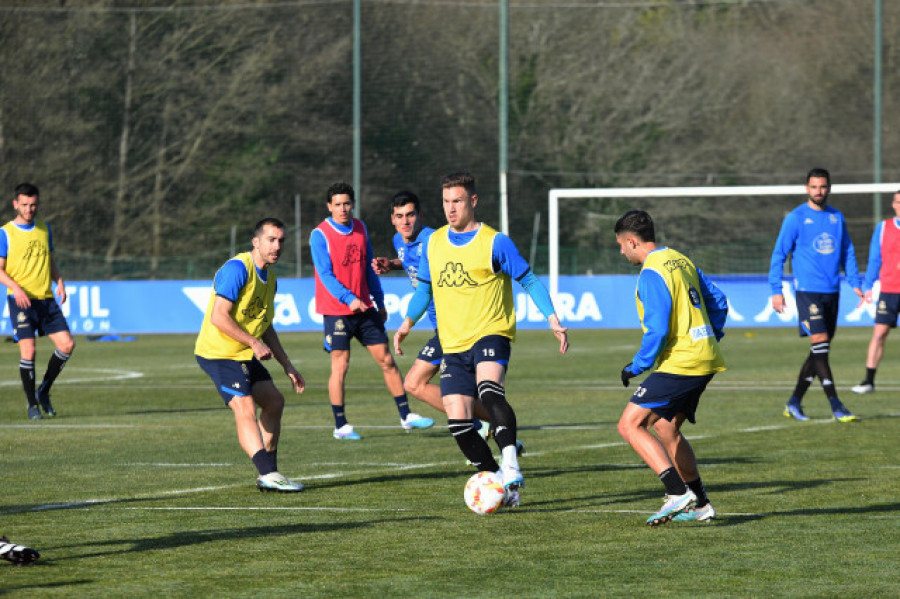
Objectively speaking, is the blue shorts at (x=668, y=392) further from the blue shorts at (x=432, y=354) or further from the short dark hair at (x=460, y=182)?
the blue shorts at (x=432, y=354)

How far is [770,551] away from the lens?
24.0ft

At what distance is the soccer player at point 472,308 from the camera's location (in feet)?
29.9

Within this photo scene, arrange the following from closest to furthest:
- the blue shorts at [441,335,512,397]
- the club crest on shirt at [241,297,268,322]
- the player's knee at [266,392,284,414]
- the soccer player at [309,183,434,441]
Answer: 1. the blue shorts at [441,335,512,397]
2. the club crest on shirt at [241,297,268,322]
3. the player's knee at [266,392,284,414]
4. the soccer player at [309,183,434,441]

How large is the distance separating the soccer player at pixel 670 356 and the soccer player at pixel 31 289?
859 cm

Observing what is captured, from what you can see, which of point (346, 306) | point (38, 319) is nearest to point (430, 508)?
point (346, 306)

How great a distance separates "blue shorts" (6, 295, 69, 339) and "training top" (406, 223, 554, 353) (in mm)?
7173

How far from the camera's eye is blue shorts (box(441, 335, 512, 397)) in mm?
9141

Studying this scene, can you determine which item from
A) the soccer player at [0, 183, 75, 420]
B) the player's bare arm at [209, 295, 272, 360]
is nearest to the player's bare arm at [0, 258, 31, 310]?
the soccer player at [0, 183, 75, 420]

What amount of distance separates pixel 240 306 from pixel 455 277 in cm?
155

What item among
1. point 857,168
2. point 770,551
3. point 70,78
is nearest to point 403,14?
point 70,78

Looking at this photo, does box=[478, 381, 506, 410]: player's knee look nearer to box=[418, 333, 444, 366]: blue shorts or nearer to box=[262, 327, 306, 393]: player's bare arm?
box=[262, 327, 306, 393]: player's bare arm

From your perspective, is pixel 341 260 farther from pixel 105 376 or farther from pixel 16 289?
pixel 105 376

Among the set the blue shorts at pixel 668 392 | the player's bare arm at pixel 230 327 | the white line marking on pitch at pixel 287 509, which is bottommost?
the white line marking on pitch at pixel 287 509

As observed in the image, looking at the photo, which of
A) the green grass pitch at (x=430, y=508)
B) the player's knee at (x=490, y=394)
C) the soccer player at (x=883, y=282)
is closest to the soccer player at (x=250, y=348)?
the green grass pitch at (x=430, y=508)
